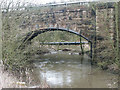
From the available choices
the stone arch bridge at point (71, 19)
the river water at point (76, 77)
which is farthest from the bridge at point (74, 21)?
the river water at point (76, 77)

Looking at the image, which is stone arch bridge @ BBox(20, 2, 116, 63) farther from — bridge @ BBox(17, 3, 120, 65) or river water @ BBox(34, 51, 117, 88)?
river water @ BBox(34, 51, 117, 88)

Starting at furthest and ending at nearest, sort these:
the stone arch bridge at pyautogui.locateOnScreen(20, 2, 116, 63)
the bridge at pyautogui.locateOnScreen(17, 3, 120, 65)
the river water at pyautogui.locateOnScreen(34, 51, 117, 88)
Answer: the stone arch bridge at pyautogui.locateOnScreen(20, 2, 116, 63) → the bridge at pyautogui.locateOnScreen(17, 3, 120, 65) → the river water at pyautogui.locateOnScreen(34, 51, 117, 88)

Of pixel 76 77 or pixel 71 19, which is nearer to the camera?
pixel 76 77

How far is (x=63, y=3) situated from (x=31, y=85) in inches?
206

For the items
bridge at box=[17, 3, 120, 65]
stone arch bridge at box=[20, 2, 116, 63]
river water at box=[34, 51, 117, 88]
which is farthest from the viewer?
stone arch bridge at box=[20, 2, 116, 63]

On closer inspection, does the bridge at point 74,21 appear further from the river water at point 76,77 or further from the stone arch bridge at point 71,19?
the river water at point 76,77

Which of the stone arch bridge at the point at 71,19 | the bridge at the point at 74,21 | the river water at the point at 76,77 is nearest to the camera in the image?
the river water at the point at 76,77

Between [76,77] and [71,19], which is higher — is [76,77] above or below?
below

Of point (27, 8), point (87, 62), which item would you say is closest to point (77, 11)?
point (87, 62)

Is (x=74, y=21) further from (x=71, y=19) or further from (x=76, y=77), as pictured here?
(x=76, y=77)

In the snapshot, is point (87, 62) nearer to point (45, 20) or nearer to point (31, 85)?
point (45, 20)

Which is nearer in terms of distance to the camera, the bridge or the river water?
the river water

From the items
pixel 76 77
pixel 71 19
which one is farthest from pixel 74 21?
pixel 76 77

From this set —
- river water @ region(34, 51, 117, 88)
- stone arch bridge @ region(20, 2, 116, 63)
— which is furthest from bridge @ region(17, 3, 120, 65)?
river water @ region(34, 51, 117, 88)
